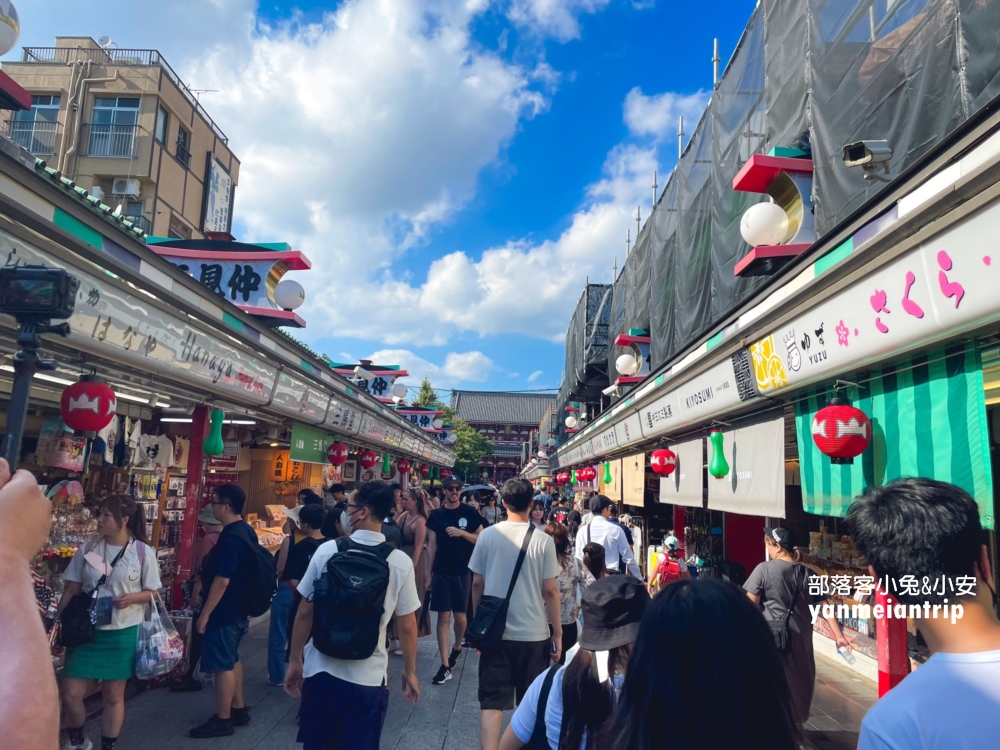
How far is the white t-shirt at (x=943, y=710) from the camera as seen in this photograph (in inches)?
52.2

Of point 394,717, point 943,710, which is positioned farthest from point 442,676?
point 943,710

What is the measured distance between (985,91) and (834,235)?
1090 millimetres

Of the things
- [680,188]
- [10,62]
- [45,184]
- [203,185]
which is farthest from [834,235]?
[10,62]

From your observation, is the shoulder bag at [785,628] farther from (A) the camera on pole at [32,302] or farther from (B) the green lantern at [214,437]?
(B) the green lantern at [214,437]

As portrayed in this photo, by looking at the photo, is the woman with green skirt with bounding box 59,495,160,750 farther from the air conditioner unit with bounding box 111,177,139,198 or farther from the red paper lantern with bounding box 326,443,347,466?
the air conditioner unit with bounding box 111,177,139,198

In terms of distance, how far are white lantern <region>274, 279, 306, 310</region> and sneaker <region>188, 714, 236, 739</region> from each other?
5.58 metres

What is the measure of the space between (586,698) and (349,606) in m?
1.60

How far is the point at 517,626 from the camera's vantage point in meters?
3.93

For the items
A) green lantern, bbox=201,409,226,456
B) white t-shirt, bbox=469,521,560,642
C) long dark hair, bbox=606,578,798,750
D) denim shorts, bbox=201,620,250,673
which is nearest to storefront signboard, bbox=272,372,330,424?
green lantern, bbox=201,409,226,456

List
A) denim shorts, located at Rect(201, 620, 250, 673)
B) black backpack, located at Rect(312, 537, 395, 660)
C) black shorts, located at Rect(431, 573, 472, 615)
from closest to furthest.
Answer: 1. black backpack, located at Rect(312, 537, 395, 660)
2. denim shorts, located at Rect(201, 620, 250, 673)
3. black shorts, located at Rect(431, 573, 472, 615)

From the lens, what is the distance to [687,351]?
7375 millimetres

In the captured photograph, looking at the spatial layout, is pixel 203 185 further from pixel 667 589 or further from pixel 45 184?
pixel 667 589

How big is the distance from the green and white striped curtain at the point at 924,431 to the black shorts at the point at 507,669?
2511 millimetres

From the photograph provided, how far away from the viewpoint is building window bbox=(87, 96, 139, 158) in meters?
18.5
